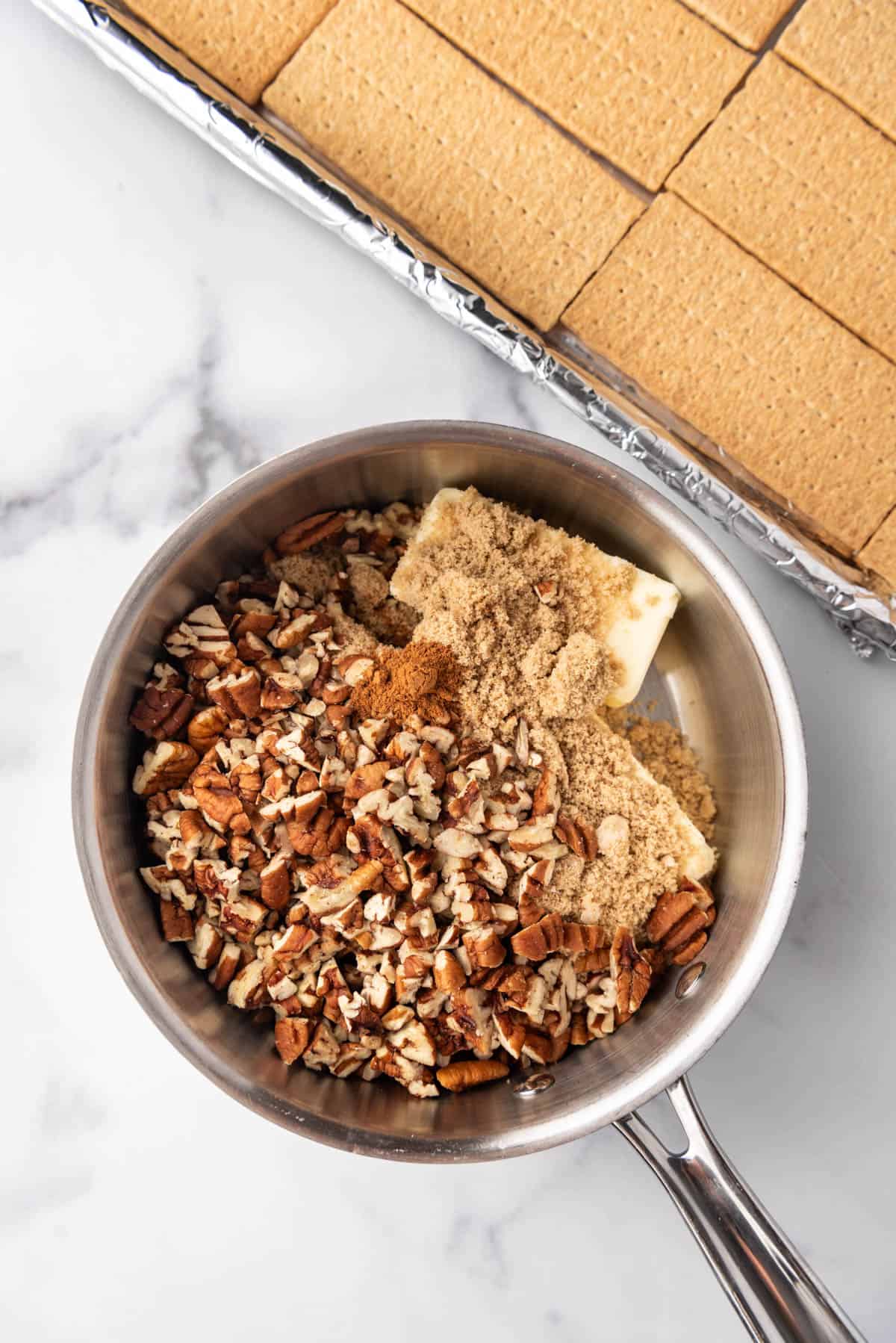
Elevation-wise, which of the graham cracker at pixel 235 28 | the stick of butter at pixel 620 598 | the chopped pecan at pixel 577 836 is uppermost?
the graham cracker at pixel 235 28

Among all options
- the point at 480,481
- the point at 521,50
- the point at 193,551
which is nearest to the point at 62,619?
the point at 193,551

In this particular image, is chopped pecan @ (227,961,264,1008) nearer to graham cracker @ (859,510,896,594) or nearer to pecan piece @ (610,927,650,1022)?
pecan piece @ (610,927,650,1022)

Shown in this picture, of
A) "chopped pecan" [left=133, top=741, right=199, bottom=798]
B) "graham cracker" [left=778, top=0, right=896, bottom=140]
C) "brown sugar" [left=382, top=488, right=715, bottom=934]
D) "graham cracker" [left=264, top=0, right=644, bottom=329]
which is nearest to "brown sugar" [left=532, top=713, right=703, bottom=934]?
"brown sugar" [left=382, top=488, right=715, bottom=934]

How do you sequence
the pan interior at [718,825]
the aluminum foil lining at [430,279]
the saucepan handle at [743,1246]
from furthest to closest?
1. the aluminum foil lining at [430,279]
2. the pan interior at [718,825]
3. the saucepan handle at [743,1246]

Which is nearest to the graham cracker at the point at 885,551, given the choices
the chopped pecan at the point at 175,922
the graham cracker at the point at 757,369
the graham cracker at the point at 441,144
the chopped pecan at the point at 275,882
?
the graham cracker at the point at 757,369

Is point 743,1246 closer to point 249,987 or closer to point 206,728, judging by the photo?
point 249,987

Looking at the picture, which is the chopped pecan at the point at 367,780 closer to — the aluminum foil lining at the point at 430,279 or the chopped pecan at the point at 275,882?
the chopped pecan at the point at 275,882

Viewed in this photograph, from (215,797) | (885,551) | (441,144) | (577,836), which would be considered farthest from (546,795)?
(441,144)
